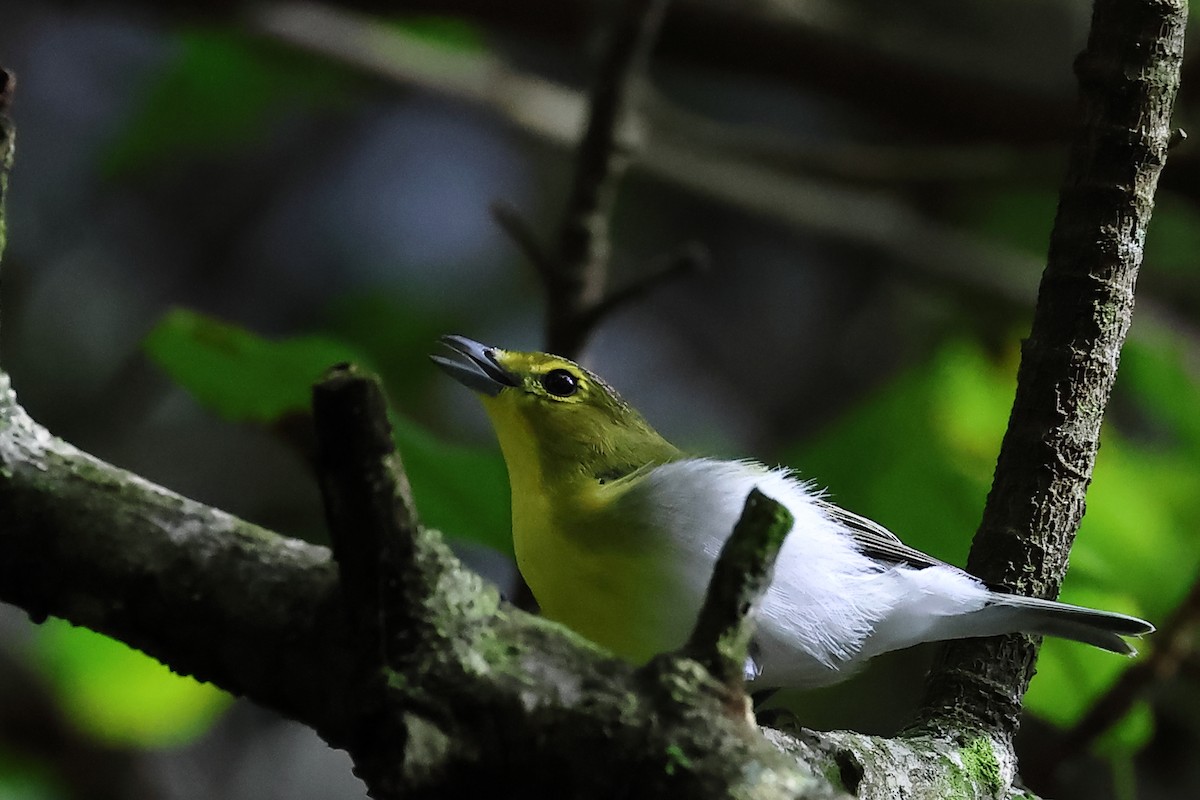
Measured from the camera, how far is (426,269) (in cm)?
562

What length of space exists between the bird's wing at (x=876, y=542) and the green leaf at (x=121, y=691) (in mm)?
2351

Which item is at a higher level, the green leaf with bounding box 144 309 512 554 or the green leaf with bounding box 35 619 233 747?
the green leaf with bounding box 144 309 512 554

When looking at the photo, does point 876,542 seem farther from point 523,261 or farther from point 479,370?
point 523,261

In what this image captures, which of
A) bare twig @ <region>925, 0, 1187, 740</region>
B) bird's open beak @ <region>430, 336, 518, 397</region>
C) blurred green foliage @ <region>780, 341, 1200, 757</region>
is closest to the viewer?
bare twig @ <region>925, 0, 1187, 740</region>

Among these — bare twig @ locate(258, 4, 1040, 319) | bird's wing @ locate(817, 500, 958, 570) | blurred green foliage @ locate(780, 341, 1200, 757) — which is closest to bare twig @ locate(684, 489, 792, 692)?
bird's wing @ locate(817, 500, 958, 570)

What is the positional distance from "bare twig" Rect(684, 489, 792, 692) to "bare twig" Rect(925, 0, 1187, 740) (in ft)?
2.61

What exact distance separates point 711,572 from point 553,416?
0.82 metres

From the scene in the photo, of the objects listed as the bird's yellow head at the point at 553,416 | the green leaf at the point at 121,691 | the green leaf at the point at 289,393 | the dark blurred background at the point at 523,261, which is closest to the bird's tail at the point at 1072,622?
the dark blurred background at the point at 523,261

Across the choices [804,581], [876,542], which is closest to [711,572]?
[804,581]

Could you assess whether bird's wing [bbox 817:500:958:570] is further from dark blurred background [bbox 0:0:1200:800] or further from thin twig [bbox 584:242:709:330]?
thin twig [bbox 584:242:709:330]

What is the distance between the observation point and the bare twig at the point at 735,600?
3.51ft

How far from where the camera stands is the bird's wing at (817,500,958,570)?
2184 mm

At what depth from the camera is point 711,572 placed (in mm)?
1758

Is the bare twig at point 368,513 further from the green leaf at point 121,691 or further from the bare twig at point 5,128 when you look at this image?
the green leaf at point 121,691
